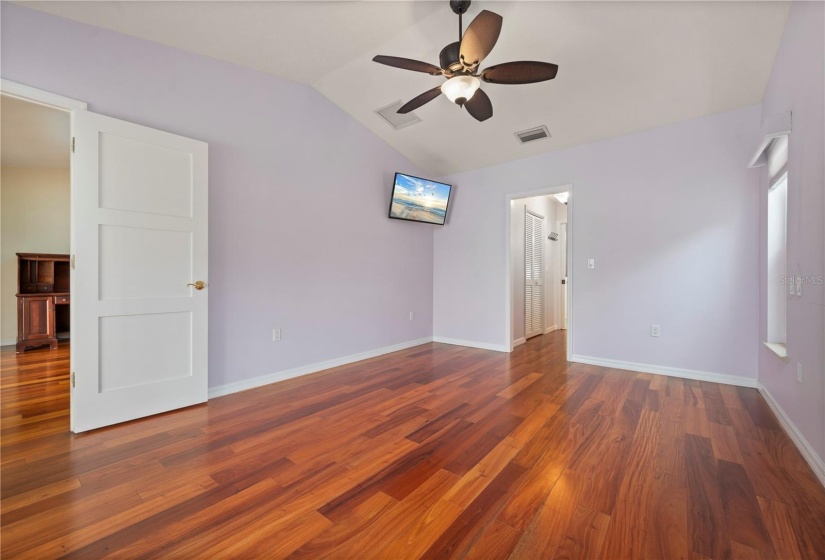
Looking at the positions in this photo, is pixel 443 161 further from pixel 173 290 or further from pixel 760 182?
pixel 173 290

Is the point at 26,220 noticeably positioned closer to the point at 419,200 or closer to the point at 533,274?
the point at 419,200

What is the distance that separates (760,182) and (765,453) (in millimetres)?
2618

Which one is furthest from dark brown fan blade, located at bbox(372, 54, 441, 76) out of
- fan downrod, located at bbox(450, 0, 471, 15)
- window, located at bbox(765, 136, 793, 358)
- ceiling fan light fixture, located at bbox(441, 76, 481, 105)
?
window, located at bbox(765, 136, 793, 358)

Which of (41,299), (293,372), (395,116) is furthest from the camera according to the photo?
(41,299)

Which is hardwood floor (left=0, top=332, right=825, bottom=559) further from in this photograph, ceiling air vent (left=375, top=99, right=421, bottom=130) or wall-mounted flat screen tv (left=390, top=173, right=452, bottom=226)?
ceiling air vent (left=375, top=99, right=421, bottom=130)

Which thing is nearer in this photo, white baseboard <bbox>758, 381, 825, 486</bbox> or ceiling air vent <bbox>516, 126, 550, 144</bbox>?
white baseboard <bbox>758, 381, 825, 486</bbox>

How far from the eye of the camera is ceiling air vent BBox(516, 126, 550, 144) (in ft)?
13.4

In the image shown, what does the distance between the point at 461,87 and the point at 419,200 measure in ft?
8.26

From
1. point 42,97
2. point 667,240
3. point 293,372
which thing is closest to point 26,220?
point 42,97

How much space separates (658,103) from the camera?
11.3 feet

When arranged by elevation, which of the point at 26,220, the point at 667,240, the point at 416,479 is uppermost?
the point at 26,220

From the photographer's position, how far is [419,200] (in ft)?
16.4

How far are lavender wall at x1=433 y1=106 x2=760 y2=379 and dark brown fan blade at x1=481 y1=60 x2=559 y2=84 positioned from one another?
7.14ft

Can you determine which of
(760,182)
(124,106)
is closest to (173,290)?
(124,106)
